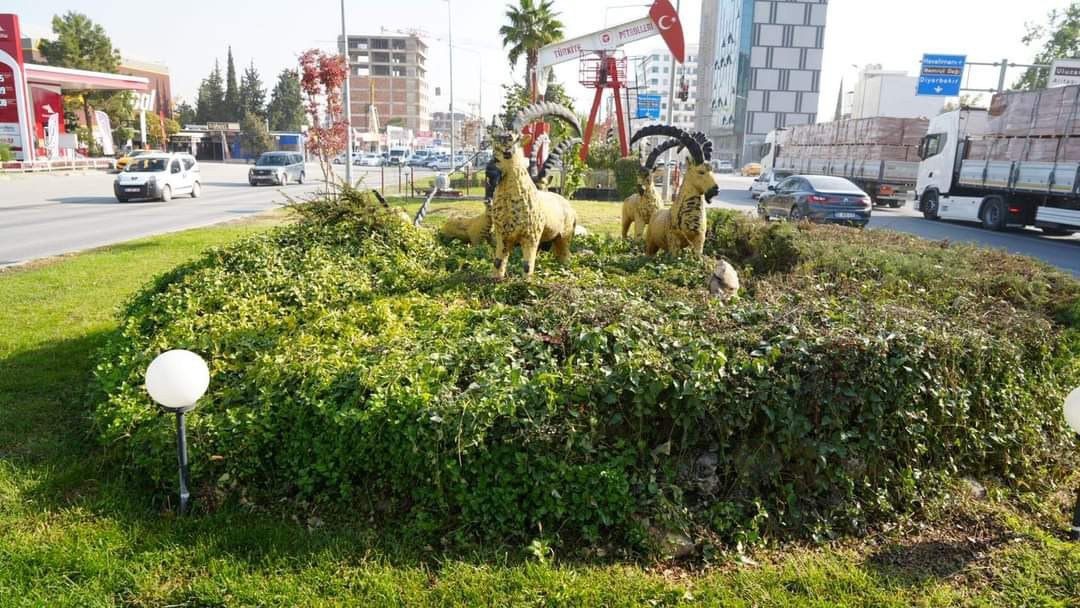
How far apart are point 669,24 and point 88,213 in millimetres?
16499

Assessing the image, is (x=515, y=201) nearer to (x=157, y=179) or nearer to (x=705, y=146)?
(x=705, y=146)

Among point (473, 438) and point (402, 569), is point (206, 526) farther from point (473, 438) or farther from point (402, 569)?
point (473, 438)

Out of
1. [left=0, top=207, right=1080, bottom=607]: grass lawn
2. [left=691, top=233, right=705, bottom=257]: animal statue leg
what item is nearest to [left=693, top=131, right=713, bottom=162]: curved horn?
[left=691, top=233, right=705, bottom=257]: animal statue leg

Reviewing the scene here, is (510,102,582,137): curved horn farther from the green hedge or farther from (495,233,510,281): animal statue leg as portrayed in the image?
the green hedge

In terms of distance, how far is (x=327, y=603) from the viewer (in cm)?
307

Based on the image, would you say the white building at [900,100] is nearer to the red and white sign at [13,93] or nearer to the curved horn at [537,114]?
the curved horn at [537,114]

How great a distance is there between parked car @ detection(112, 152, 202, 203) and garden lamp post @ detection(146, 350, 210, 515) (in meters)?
21.1

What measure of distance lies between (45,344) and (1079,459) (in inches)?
340

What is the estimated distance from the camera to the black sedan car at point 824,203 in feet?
56.5

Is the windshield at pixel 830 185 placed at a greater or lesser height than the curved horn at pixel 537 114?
lesser

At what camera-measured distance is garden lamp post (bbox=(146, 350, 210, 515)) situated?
340 cm

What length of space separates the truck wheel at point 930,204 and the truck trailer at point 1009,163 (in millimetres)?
34

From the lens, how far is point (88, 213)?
18.4 meters

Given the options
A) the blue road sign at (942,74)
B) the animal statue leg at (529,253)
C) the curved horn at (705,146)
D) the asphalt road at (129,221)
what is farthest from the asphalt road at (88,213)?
the blue road sign at (942,74)
